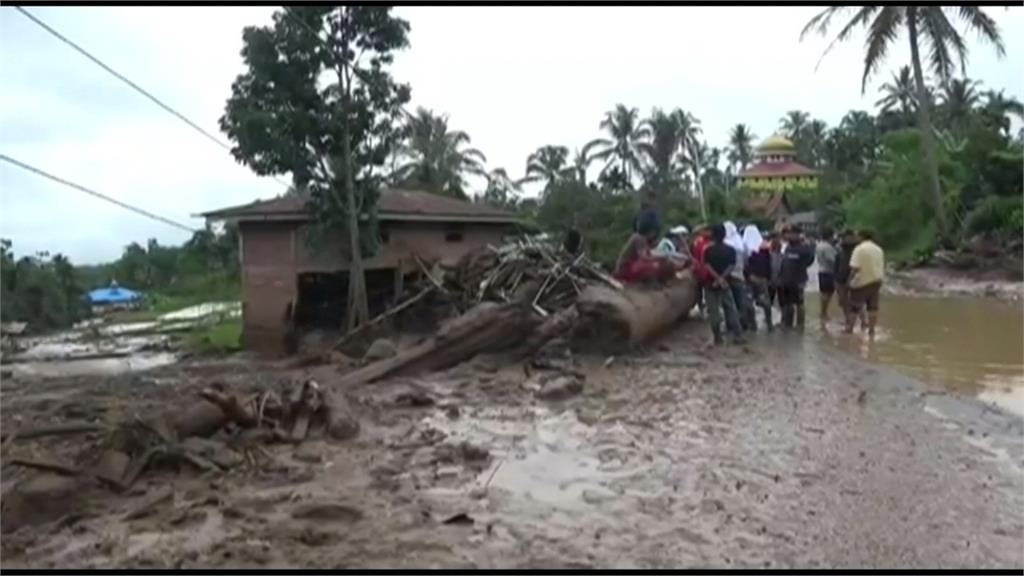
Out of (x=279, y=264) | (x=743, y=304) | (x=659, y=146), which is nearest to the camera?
(x=743, y=304)

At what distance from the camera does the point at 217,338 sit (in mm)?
23406

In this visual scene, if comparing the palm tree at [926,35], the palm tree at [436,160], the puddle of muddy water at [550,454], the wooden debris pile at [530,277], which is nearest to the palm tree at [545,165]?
the palm tree at [436,160]

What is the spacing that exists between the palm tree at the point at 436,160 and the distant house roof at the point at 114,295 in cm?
1625

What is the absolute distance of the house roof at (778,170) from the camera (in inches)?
2675

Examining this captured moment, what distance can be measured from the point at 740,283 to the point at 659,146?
52.2 metres

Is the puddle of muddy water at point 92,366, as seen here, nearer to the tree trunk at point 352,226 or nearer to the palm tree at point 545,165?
the tree trunk at point 352,226

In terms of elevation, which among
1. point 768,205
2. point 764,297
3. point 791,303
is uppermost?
point 768,205

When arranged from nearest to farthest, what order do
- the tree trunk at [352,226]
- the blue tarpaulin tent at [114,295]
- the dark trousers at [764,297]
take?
the dark trousers at [764,297] < the blue tarpaulin tent at [114,295] < the tree trunk at [352,226]

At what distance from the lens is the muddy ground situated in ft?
16.5

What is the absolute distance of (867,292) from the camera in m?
14.1

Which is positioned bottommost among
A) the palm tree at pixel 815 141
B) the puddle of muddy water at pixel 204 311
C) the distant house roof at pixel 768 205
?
the puddle of muddy water at pixel 204 311

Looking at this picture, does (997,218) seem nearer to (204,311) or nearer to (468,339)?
(468,339)

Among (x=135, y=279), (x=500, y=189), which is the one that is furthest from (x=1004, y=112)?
(x=135, y=279)

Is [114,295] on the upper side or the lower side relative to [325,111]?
lower
